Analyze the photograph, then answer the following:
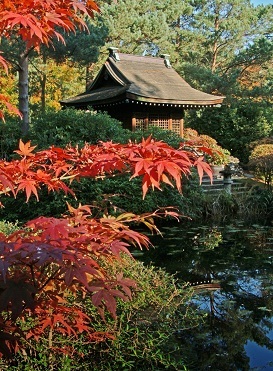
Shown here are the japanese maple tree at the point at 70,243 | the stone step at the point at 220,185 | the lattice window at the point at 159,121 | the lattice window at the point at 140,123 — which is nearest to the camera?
the japanese maple tree at the point at 70,243

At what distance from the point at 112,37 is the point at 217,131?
763cm

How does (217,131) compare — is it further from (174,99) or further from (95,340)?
(95,340)

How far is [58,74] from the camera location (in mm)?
21562

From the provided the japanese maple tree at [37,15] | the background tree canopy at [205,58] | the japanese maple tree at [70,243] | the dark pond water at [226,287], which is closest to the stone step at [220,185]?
the dark pond water at [226,287]

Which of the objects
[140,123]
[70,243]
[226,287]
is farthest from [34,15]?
[140,123]

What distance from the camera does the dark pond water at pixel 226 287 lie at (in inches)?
130

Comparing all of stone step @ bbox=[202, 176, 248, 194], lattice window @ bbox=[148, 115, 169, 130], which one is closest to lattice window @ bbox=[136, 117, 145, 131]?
lattice window @ bbox=[148, 115, 169, 130]

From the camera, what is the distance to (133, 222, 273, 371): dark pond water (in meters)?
3.31

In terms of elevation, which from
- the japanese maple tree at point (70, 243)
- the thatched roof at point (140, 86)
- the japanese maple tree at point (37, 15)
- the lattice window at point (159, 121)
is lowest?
the japanese maple tree at point (70, 243)

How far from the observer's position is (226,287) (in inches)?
193

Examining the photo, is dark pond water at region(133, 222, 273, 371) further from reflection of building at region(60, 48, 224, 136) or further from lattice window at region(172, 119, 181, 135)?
lattice window at region(172, 119, 181, 135)

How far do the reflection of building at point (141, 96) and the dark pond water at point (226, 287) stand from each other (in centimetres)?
633

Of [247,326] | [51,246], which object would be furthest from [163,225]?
[51,246]

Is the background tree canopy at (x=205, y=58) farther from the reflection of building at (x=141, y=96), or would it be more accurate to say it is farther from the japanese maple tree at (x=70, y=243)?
the japanese maple tree at (x=70, y=243)
